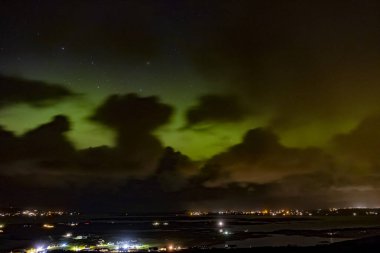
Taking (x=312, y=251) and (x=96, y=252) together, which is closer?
(x=312, y=251)

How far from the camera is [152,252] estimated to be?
57.0m

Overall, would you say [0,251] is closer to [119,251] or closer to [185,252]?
[119,251]

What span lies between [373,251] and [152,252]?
2701 cm

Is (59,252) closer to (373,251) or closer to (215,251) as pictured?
(215,251)

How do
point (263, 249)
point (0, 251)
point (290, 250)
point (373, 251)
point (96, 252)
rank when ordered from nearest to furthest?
1. point (373, 251)
2. point (290, 250)
3. point (263, 249)
4. point (96, 252)
5. point (0, 251)

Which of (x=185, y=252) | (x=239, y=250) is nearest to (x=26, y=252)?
(x=185, y=252)

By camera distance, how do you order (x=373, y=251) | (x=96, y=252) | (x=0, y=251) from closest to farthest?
(x=373, y=251), (x=96, y=252), (x=0, y=251)

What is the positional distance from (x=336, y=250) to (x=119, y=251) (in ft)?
94.3

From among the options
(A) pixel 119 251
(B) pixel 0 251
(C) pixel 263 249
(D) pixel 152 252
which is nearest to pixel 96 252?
(A) pixel 119 251

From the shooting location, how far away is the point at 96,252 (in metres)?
59.1

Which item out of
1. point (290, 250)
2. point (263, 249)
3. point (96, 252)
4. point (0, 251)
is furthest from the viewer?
point (0, 251)

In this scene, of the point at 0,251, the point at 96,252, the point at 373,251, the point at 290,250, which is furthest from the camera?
the point at 0,251

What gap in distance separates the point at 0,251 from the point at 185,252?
1231 inches

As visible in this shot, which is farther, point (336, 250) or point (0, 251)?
point (0, 251)
